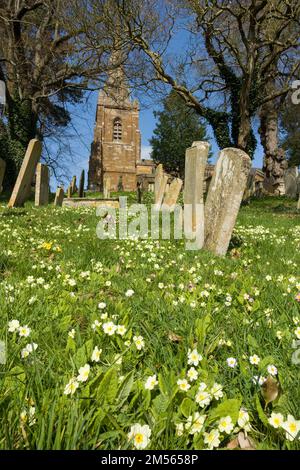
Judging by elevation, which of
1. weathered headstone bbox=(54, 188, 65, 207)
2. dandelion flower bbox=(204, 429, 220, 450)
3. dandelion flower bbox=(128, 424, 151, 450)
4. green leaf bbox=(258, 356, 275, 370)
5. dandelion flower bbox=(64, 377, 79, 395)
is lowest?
dandelion flower bbox=(204, 429, 220, 450)

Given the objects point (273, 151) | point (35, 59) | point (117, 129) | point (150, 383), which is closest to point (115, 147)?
point (117, 129)

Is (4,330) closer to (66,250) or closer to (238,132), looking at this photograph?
(66,250)

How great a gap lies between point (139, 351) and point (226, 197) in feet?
12.1

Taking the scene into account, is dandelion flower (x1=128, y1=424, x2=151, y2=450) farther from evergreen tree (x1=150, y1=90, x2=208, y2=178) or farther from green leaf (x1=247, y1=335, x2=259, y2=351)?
evergreen tree (x1=150, y1=90, x2=208, y2=178)

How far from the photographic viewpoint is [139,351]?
1.83 meters

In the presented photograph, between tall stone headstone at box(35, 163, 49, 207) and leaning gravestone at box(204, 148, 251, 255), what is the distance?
8532 mm

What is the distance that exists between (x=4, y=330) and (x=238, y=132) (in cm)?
2172

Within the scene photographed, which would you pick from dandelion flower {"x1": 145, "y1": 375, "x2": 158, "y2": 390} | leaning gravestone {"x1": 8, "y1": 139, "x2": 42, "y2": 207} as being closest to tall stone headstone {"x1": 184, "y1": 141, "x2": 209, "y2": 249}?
dandelion flower {"x1": 145, "y1": 375, "x2": 158, "y2": 390}

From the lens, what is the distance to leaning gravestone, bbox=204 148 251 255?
4.96 metres

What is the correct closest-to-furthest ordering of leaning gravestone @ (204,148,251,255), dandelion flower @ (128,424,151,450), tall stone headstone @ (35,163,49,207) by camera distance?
1. dandelion flower @ (128,424,151,450)
2. leaning gravestone @ (204,148,251,255)
3. tall stone headstone @ (35,163,49,207)
